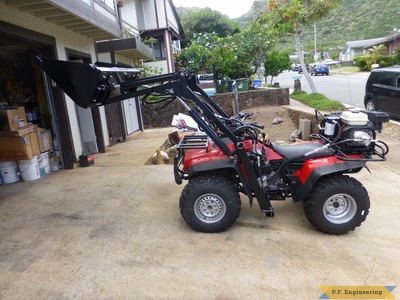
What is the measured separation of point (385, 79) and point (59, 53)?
9951mm

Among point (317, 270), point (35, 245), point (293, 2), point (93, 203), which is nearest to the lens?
point (317, 270)

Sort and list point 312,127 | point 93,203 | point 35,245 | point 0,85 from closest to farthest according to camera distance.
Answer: point 35,245
point 93,203
point 0,85
point 312,127

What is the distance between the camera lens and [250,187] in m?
3.51

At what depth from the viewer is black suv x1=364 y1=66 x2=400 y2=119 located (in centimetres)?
990

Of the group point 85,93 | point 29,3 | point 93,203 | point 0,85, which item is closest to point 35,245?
point 93,203

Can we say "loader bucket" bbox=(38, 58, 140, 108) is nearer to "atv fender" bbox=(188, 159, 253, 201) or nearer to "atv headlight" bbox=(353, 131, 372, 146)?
"atv fender" bbox=(188, 159, 253, 201)

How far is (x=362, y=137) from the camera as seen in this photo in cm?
333

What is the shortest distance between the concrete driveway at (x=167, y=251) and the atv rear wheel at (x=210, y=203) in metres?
0.15

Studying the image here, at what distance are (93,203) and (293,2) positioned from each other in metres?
12.5

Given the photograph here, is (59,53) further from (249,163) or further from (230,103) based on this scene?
(230,103)

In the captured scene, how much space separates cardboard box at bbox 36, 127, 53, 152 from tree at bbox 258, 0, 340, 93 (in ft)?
36.6

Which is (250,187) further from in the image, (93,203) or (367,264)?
(93,203)

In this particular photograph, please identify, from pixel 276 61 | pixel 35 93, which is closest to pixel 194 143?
pixel 35 93

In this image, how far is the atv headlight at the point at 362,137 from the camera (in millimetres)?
3314
